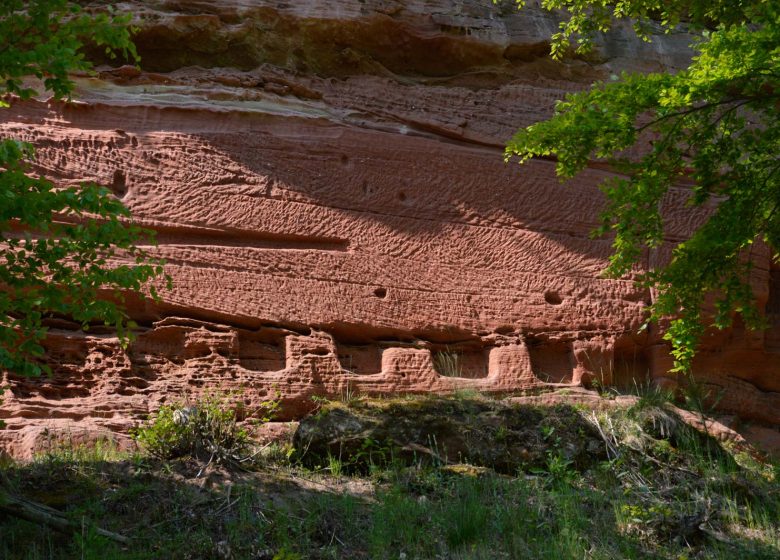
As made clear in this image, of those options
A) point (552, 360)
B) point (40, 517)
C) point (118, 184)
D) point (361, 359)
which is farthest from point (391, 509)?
point (118, 184)

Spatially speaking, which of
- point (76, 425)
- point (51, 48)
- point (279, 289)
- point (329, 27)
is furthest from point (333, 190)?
point (51, 48)

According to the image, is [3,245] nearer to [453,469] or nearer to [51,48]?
[51,48]

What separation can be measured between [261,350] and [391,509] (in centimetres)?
262

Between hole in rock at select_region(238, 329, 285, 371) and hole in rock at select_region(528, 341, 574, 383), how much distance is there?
95.3 inches

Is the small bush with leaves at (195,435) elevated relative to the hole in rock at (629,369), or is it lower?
lower

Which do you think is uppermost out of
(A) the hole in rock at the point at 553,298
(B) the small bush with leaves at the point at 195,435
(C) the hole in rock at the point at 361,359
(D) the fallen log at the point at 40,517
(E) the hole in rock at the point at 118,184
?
(E) the hole in rock at the point at 118,184

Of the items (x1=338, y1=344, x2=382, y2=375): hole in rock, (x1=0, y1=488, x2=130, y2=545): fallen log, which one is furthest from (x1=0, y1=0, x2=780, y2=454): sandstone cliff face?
(x1=0, y1=488, x2=130, y2=545): fallen log

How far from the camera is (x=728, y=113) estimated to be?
22.4 ft

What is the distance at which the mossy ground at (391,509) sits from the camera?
5.62 meters

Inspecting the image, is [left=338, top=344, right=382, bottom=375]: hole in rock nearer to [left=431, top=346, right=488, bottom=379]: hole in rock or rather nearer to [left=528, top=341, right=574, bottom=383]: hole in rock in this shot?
[left=431, top=346, right=488, bottom=379]: hole in rock

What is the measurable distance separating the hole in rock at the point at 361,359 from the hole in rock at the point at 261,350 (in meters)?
0.56

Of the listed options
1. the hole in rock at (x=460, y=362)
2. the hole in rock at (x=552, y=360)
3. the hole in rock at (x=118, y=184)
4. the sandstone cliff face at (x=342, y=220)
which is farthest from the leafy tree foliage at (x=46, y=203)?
the hole in rock at (x=552, y=360)

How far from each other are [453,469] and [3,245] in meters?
4.10

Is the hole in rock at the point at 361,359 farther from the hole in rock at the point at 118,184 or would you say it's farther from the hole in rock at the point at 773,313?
the hole in rock at the point at 773,313
